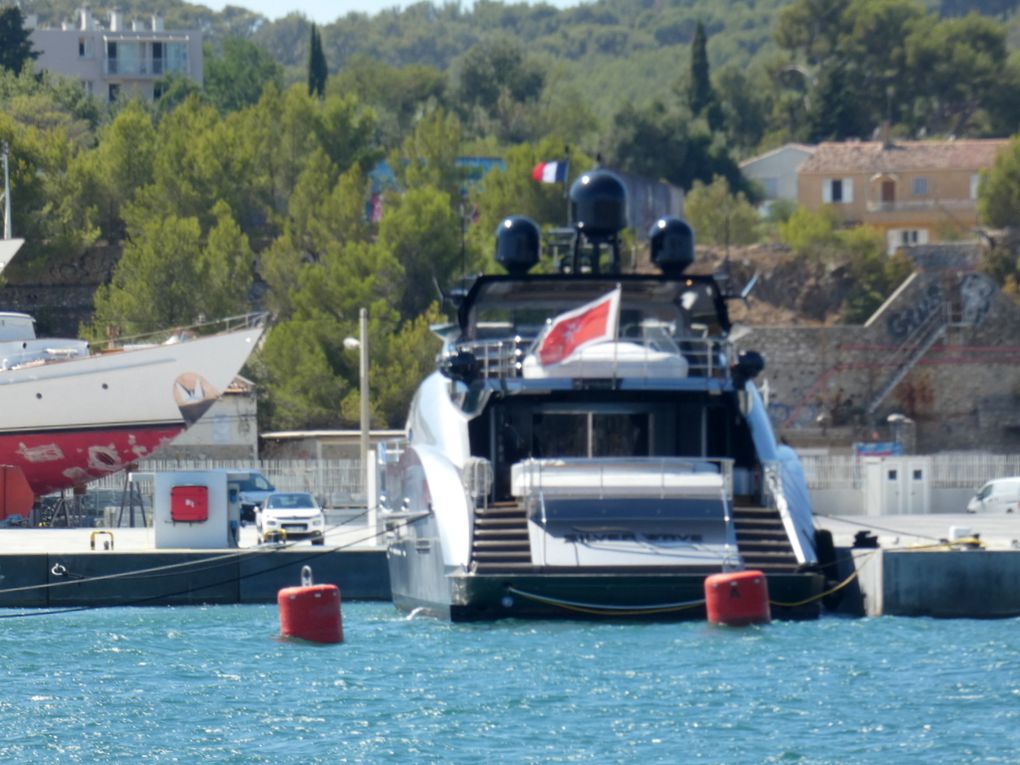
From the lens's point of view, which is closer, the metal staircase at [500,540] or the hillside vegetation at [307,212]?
the metal staircase at [500,540]

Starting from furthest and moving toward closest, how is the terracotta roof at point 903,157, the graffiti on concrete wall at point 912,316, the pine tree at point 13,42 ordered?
1. the pine tree at point 13,42
2. the terracotta roof at point 903,157
3. the graffiti on concrete wall at point 912,316

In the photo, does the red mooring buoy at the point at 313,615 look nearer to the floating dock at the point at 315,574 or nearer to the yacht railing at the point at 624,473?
the yacht railing at the point at 624,473

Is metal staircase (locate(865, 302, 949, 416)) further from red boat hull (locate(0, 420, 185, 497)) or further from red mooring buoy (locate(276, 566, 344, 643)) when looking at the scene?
red mooring buoy (locate(276, 566, 344, 643))

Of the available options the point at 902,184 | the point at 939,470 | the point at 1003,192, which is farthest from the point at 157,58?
the point at 939,470

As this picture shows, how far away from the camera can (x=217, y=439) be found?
166 feet

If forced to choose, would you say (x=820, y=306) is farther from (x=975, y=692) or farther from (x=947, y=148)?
(x=975, y=692)

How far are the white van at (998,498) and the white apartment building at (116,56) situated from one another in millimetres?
67252

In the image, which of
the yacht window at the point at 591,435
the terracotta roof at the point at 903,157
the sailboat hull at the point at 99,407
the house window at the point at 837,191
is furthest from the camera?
the house window at the point at 837,191

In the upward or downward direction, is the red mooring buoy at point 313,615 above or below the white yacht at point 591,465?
below

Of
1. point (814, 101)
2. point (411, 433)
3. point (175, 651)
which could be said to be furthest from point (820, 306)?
point (175, 651)

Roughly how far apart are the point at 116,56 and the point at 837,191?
131 ft

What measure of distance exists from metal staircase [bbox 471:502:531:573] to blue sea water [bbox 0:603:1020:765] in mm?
648

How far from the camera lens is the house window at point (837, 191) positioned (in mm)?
78000

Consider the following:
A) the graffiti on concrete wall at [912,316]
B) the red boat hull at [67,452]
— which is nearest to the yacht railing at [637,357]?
the red boat hull at [67,452]
